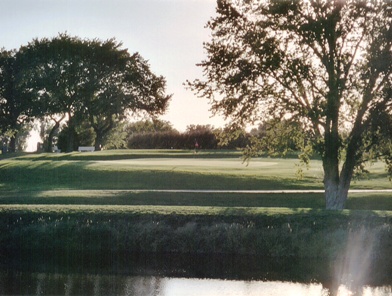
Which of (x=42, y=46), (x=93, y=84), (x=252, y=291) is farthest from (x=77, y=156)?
(x=252, y=291)

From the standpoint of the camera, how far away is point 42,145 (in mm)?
94250

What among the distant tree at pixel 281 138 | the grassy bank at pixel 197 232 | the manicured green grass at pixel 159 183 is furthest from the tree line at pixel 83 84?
the grassy bank at pixel 197 232

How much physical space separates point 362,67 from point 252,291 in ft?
46.7

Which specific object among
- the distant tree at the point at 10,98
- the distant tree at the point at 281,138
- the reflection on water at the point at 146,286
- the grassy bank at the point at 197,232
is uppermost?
the distant tree at the point at 10,98

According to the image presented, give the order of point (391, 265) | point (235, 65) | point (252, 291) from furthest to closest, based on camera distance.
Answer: point (235, 65)
point (391, 265)
point (252, 291)

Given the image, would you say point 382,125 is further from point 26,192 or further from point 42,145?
point 42,145

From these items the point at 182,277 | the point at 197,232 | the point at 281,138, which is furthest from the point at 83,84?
the point at 182,277

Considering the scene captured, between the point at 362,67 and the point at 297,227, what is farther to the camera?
the point at 362,67

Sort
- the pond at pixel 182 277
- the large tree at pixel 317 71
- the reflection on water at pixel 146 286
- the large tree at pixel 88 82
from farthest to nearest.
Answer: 1. the large tree at pixel 88 82
2. the large tree at pixel 317 71
3. the pond at pixel 182 277
4. the reflection on water at pixel 146 286

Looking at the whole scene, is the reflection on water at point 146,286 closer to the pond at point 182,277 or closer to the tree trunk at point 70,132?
the pond at point 182,277

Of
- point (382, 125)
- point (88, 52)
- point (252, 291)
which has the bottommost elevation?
point (252, 291)

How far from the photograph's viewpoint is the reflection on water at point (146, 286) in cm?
1812

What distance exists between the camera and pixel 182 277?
20219 mm

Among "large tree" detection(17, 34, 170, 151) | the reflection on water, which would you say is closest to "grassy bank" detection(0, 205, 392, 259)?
the reflection on water
